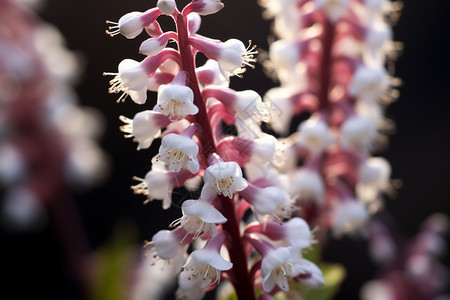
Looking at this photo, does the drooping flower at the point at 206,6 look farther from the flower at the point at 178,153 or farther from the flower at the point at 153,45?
the flower at the point at 178,153

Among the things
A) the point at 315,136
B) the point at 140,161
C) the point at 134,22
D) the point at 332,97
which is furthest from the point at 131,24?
the point at 140,161

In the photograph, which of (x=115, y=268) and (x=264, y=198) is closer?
(x=264, y=198)

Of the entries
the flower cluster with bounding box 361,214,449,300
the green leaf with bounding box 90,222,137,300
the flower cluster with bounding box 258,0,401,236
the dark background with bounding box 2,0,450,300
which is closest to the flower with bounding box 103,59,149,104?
the flower cluster with bounding box 258,0,401,236

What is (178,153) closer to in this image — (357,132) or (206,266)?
(206,266)

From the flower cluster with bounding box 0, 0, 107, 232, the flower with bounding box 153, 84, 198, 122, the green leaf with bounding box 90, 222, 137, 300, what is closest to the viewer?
the flower with bounding box 153, 84, 198, 122

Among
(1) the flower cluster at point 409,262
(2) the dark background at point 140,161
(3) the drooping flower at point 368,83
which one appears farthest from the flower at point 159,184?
(2) the dark background at point 140,161

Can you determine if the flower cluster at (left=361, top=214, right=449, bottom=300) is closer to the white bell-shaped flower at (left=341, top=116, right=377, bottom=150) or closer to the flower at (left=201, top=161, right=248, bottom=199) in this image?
the white bell-shaped flower at (left=341, top=116, right=377, bottom=150)

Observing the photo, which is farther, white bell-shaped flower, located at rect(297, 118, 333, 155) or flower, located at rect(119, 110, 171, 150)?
white bell-shaped flower, located at rect(297, 118, 333, 155)
